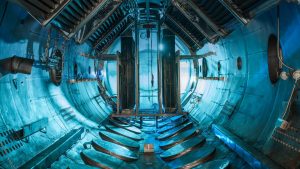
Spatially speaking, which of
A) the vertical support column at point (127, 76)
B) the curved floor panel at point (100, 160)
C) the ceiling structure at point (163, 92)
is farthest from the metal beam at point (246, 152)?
the vertical support column at point (127, 76)

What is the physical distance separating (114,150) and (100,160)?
2.61 ft

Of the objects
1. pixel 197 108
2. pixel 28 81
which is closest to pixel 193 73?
pixel 197 108

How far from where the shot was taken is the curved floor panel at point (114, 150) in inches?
205

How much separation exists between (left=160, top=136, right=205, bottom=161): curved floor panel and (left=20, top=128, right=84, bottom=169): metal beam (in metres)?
1.63

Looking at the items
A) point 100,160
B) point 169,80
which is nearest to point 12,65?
point 100,160

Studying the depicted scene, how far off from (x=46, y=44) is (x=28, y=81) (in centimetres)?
90

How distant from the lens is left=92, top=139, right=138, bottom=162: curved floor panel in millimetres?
5215

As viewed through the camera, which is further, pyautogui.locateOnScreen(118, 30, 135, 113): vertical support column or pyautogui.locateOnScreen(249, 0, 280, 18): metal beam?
pyautogui.locateOnScreen(118, 30, 135, 113): vertical support column

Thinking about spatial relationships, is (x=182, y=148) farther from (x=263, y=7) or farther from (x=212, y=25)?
(x=263, y=7)

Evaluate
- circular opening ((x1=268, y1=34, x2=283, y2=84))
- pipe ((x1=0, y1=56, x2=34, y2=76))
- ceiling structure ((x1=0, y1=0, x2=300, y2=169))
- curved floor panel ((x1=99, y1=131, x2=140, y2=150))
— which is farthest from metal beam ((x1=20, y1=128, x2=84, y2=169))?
circular opening ((x1=268, y1=34, x2=283, y2=84))

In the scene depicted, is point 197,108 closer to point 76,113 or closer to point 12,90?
point 76,113

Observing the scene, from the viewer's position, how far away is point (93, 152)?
493 cm

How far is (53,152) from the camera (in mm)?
3906

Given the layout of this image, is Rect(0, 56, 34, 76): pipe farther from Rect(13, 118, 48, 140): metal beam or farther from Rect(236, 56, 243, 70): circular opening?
Rect(236, 56, 243, 70): circular opening
